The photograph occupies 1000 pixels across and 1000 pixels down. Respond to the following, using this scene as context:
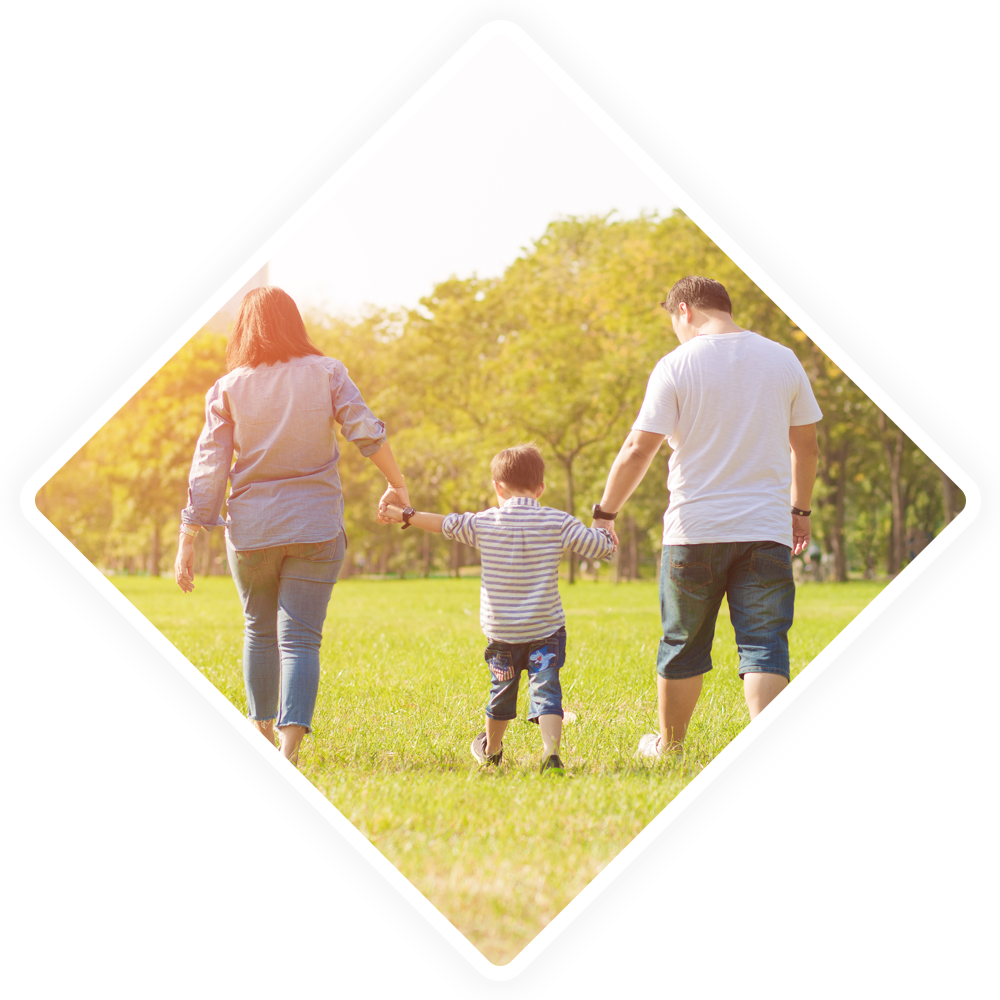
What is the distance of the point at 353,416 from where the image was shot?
4.13 m

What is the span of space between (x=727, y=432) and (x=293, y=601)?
79.0 inches

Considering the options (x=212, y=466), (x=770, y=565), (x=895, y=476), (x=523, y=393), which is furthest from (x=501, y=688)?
(x=895, y=476)

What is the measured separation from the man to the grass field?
0.63 metres

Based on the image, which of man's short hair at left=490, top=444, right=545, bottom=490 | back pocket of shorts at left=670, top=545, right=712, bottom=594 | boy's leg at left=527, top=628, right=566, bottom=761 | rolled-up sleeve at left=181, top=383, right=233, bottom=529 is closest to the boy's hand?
man's short hair at left=490, top=444, right=545, bottom=490

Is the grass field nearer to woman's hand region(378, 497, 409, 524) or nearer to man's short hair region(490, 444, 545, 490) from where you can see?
woman's hand region(378, 497, 409, 524)

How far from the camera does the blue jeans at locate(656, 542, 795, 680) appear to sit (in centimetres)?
396

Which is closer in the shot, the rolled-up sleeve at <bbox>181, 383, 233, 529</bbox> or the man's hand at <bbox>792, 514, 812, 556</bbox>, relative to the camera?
the rolled-up sleeve at <bbox>181, 383, 233, 529</bbox>

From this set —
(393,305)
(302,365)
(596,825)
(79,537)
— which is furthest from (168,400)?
(596,825)

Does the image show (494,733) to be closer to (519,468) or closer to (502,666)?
(502,666)

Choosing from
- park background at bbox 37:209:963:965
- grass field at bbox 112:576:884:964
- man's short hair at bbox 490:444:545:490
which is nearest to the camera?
grass field at bbox 112:576:884:964

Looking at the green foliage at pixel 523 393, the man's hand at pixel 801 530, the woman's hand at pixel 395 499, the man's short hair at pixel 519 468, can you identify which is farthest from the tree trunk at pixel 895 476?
the woman's hand at pixel 395 499

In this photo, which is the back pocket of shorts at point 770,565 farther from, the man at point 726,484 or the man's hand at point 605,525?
the man's hand at point 605,525

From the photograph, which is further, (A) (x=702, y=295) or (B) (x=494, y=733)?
(B) (x=494, y=733)

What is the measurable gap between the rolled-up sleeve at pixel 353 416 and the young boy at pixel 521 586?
29 centimetres
